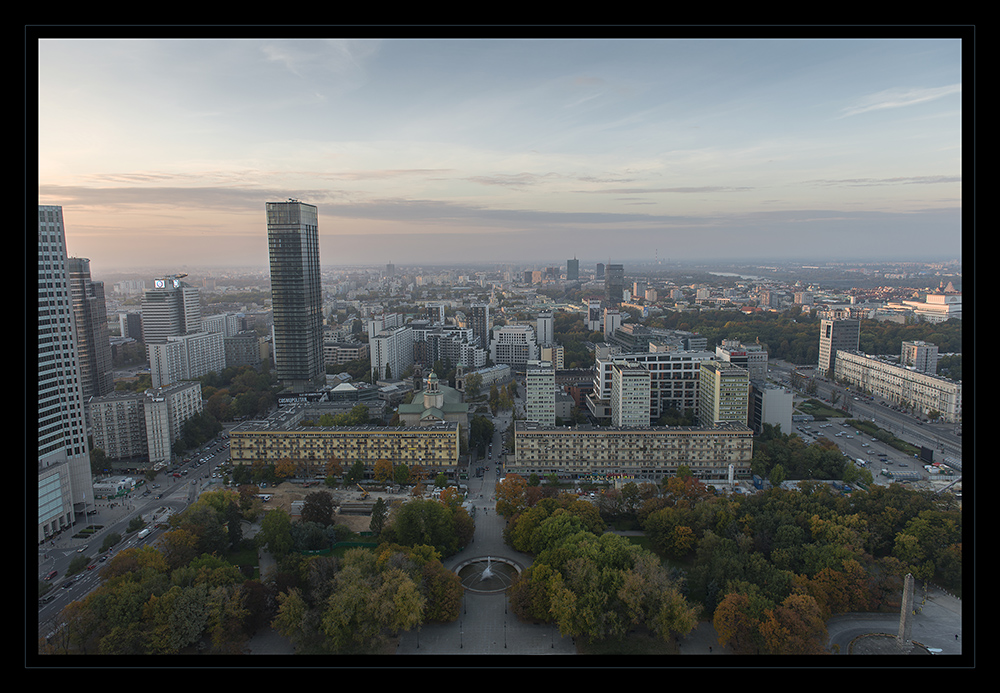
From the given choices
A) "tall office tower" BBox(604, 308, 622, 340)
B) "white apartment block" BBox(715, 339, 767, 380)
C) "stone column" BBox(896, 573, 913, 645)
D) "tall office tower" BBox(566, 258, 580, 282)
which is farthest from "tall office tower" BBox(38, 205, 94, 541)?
"tall office tower" BBox(566, 258, 580, 282)

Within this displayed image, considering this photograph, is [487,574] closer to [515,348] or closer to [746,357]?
[746,357]

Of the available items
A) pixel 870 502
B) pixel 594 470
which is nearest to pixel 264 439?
pixel 594 470

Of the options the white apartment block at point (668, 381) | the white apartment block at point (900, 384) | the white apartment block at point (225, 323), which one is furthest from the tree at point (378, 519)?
the white apartment block at point (225, 323)

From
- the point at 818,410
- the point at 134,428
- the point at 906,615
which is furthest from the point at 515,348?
the point at 906,615

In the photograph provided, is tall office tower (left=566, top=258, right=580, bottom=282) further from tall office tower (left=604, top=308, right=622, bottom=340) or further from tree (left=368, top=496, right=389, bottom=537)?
tree (left=368, top=496, right=389, bottom=537)

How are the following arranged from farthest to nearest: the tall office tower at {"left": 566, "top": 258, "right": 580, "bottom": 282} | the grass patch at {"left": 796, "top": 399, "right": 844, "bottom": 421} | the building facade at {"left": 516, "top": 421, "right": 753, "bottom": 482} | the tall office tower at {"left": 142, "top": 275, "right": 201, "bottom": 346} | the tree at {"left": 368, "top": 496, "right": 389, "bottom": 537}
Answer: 1. the tall office tower at {"left": 566, "top": 258, "right": 580, "bottom": 282}
2. the tall office tower at {"left": 142, "top": 275, "right": 201, "bottom": 346}
3. the grass patch at {"left": 796, "top": 399, "right": 844, "bottom": 421}
4. the building facade at {"left": 516, "top": 421, "right": 753, "bottom": 482}
5. the tree at {"left": 368, "top": 496, "right": 389, "bottom": 537}
